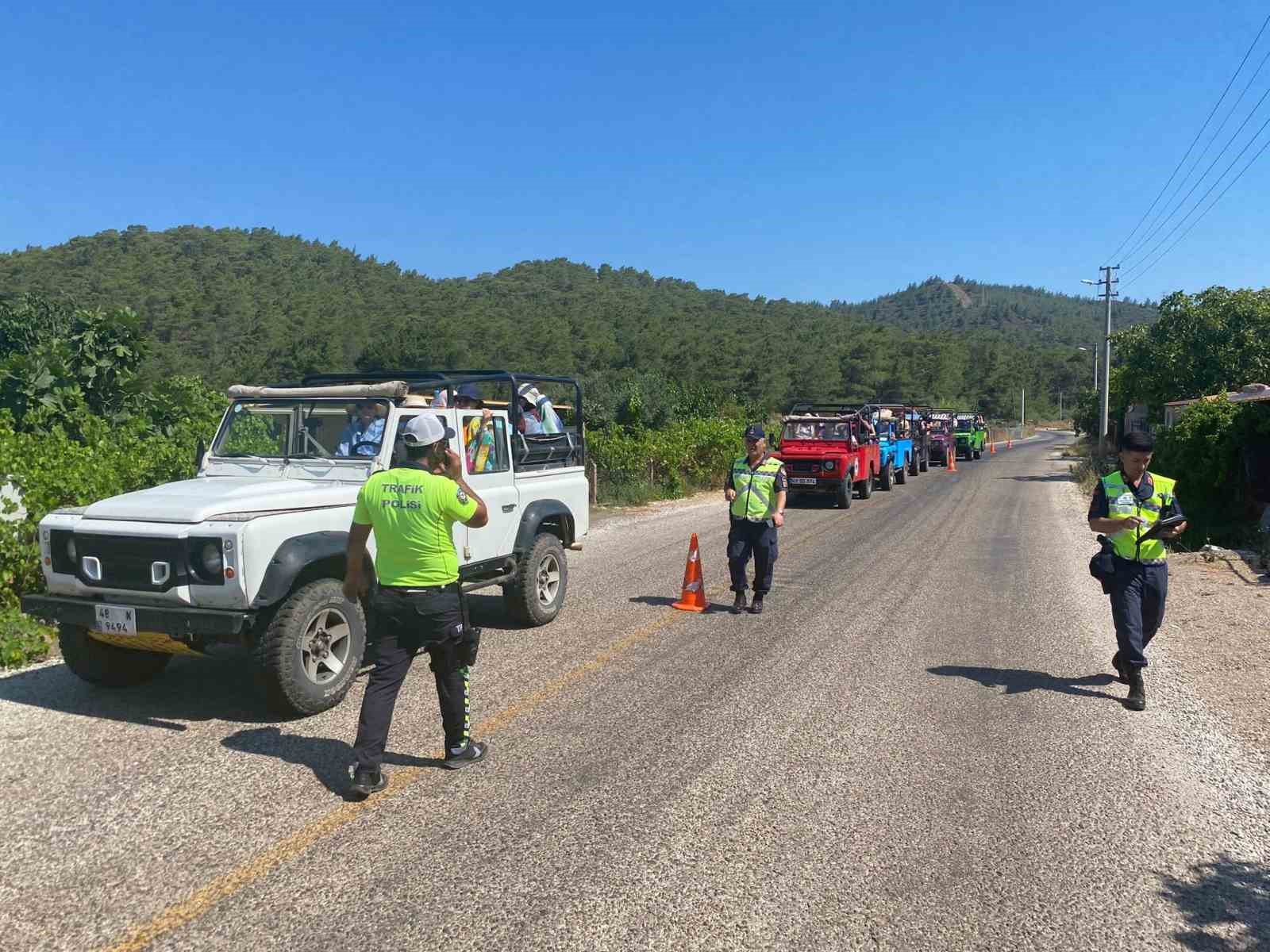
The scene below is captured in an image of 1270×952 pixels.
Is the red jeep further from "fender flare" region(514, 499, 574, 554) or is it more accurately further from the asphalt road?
the asphalt road

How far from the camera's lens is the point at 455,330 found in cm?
7738

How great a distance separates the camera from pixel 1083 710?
6.29m

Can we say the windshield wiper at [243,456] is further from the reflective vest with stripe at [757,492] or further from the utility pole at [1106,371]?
the utility pole at [1106,371]

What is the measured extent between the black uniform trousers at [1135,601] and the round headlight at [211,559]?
5.59 metres

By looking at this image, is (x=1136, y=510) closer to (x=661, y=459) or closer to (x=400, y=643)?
(x=400, y=643)

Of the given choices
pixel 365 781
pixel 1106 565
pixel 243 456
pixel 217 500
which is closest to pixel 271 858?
pixel 365 781

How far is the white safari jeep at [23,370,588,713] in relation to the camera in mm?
5504

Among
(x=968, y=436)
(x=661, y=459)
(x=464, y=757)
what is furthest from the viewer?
(x=968, y=436)

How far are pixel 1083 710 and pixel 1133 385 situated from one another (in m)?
24.9

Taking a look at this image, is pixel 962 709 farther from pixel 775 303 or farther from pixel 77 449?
pixel 775 303

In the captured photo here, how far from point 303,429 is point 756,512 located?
13.8 feet

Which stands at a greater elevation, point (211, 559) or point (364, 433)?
point (364, 433)

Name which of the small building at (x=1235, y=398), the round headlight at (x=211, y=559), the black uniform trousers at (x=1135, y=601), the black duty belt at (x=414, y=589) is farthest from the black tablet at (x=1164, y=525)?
the small building at (x=1235, y=398)

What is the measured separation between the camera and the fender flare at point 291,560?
218 inches
